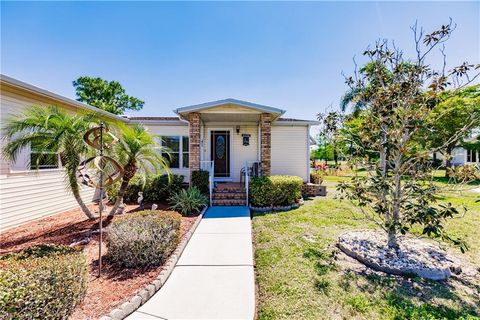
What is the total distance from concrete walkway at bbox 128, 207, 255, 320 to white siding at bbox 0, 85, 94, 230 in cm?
532

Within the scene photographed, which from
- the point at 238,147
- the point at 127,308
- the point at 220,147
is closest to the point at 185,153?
the point at 220,147

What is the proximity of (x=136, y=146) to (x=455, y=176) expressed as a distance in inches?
294

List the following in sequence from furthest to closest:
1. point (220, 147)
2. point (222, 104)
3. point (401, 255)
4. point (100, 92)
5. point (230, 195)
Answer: point (100, 92) < point (220, 147) < point (230, 195) < point (222, 104) < point (401, 255)

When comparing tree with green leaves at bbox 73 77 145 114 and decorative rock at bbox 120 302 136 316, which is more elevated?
tree with green leaves at bbox 73 77 145 114

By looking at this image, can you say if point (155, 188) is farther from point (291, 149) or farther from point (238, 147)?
point (291, 149)

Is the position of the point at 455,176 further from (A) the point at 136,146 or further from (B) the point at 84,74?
(B) the point at 84,74

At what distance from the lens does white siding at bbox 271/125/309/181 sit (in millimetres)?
11727

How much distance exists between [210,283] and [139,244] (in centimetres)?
140

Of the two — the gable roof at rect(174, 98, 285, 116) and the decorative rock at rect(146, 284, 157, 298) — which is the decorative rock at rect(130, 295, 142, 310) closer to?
the decorative rock at rect(146, 284, 157, 298)

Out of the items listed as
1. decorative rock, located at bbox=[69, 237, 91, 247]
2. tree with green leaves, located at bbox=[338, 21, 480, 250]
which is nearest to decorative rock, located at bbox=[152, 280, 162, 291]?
decorative rock, located at bbox=[69, 237, 91, 247]

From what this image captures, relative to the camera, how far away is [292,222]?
6566mm

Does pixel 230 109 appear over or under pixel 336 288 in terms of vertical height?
over

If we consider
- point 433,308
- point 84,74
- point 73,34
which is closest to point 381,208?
point 433,308

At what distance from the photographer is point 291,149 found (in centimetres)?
1177
